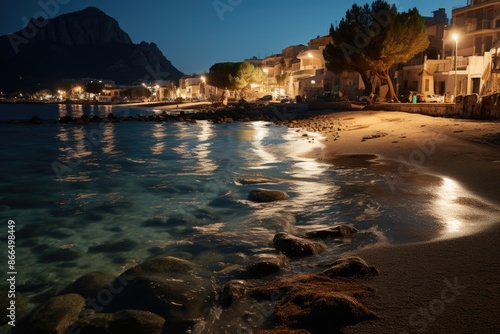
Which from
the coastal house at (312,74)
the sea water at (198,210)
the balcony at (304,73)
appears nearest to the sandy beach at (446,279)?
the sea water at (198,210)

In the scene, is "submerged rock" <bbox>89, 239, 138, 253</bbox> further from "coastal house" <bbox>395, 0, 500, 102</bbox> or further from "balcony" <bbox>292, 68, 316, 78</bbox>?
"balcony" <bbox>292, 68, 316, 78</bbox>

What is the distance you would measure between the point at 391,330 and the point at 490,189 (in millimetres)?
7719

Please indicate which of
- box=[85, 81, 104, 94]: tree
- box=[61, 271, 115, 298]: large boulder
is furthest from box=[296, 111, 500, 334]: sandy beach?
box=[85, 81, 104, 94]: tree

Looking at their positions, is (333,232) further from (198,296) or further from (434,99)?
(434,99)

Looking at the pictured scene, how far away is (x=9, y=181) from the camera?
53.5 ft

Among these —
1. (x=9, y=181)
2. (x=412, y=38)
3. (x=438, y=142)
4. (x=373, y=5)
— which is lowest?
(x=9, y=181)

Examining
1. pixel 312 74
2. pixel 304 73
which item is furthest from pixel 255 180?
pixel 304 73

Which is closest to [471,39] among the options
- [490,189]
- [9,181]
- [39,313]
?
[490,189]

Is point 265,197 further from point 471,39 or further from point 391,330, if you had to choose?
point 471,39

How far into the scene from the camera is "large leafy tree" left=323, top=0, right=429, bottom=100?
37438 mm

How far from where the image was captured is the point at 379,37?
37.9 meters

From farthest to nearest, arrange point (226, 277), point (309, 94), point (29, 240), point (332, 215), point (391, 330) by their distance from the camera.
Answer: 1. point (309, 94)
2. point (332, 215)
3. point (29, 240)
4. point (226, 277)
5. point (391, 330)
